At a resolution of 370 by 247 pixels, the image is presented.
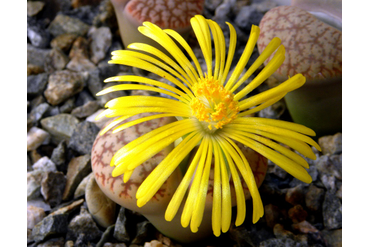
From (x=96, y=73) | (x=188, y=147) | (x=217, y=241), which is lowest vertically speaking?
(x=217, y=241)

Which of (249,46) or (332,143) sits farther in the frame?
(332,143)

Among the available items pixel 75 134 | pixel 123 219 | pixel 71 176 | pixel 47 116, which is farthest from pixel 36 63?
pixel 123 219

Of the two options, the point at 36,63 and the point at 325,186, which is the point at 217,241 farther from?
the point at 36,63

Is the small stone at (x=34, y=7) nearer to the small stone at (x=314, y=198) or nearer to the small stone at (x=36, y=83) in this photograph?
the small stone at (x=36, y=83)

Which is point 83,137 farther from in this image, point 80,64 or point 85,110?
point 80,64

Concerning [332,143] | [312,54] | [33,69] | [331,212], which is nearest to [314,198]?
[331,212]

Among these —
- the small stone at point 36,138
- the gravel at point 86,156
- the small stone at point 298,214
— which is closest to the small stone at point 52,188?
the gravel at point 86,156
